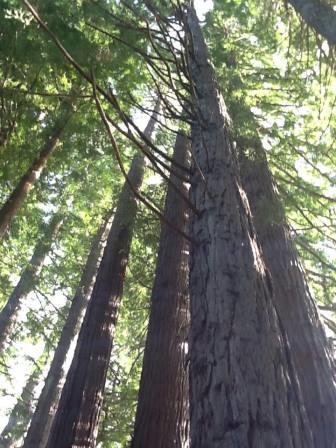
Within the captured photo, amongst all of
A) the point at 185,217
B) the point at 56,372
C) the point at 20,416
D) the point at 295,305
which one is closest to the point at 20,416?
the point at 20,416

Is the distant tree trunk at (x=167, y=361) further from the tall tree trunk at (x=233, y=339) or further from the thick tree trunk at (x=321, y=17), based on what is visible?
the thick tree trunk at (x=321, y=17)

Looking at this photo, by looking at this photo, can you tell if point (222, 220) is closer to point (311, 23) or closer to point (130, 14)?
point (311, 23)

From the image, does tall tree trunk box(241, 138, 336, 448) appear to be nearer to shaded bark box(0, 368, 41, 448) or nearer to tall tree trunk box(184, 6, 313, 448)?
tall tree trunk box(184, 6, 313, 448)

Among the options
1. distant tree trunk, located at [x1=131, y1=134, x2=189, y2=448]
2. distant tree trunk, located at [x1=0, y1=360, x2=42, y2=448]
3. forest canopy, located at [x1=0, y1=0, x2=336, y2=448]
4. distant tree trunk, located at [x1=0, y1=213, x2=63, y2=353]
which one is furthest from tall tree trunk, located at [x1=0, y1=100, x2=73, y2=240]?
distant tree trunk, located at [x1=0, y1=360, x2=42, y2=448]

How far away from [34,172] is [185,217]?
2544 millimetres

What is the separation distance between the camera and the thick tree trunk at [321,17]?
5102 millimetres

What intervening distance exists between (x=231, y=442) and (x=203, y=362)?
526mm

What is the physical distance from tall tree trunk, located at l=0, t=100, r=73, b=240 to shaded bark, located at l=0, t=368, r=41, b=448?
23.5ft

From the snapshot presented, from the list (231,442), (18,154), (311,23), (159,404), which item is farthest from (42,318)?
(231,442)

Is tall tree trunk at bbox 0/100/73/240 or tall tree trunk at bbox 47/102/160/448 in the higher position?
tall tree trunk at bbox 0/100/73/240

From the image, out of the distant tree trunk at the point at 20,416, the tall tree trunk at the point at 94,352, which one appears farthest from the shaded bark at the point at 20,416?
the tall tree trunk at the point at 94,352

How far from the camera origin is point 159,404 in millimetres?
5043

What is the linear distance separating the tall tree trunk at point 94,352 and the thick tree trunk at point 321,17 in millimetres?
2947

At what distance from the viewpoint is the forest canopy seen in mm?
2447
